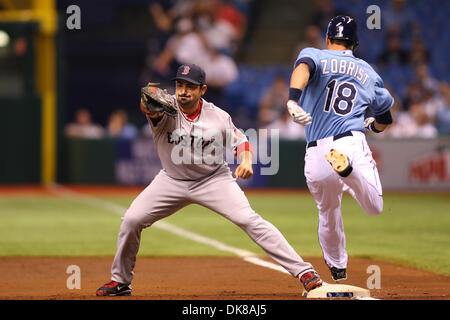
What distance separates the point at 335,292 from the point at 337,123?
5.05 ft

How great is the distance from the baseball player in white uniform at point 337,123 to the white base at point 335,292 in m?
0.91

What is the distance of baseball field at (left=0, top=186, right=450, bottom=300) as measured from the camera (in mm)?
7215

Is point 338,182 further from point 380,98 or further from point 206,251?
point 206,251

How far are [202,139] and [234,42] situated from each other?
1624 cm

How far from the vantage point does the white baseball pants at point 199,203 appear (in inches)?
258

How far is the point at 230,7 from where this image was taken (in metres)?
22.9

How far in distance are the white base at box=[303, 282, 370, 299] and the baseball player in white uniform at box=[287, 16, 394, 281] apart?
91cm

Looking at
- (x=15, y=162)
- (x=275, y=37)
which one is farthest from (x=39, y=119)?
(x=275, y=37)

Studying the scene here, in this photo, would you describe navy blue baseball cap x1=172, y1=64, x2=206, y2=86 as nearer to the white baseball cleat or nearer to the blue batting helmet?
the white baseball cleat

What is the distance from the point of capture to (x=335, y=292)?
6.39 metres

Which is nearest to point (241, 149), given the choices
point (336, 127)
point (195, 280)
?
point (336, 127)

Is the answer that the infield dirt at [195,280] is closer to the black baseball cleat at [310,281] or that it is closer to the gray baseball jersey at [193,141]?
the black baseball cleat at [310,281]

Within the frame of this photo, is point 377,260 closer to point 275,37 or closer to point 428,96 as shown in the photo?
point 428,96

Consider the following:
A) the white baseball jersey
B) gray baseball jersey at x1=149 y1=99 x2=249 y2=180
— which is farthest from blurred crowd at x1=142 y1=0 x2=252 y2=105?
gray baseball jersey at x1=149 y1=99 x2=249 y2=180
